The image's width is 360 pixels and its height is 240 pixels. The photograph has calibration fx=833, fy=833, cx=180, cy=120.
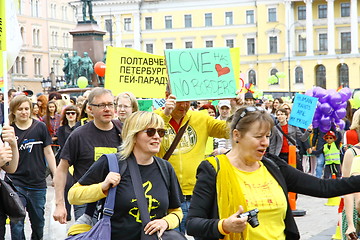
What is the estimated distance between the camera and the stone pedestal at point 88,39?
101 feet

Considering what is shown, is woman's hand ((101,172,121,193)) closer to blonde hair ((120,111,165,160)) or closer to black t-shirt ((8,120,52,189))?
blonde hair ((120,111,165,160))

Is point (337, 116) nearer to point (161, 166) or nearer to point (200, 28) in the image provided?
point (161, 166)

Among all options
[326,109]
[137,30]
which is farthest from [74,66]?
[137,30]

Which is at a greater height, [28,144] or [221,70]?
[221,70]

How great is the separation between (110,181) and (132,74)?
4.09 metres

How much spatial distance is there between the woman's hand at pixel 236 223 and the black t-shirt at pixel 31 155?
4522 millimetres

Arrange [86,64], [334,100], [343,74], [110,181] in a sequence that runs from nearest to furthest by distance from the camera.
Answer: [110,181], [334,100], [86,64], [343,74]

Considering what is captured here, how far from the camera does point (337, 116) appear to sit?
14.0 m

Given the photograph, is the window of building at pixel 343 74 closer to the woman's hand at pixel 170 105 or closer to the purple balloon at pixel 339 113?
the purple balloon at pixel 339 113

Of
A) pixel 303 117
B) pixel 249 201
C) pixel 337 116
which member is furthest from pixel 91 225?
pixel 337 116

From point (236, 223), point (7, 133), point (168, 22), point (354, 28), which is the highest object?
point (168, 22)

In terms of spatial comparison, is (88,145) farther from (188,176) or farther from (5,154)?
(5,154)

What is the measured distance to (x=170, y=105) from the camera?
257 inches

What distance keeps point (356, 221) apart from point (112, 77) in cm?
359
